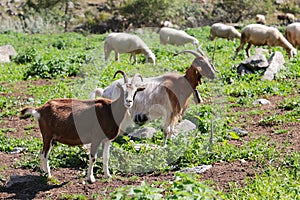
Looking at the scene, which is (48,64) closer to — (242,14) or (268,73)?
(268,73)

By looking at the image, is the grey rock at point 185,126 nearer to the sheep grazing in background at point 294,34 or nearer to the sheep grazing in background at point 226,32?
the sheep grazing in background at point 294,34

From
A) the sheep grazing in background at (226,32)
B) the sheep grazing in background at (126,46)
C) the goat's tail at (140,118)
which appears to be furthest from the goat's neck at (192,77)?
the sheep grazing in background at (226,32)

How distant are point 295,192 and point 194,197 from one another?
1.90m

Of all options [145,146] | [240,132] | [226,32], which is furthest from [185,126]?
[226,32]

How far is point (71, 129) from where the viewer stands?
7.21m

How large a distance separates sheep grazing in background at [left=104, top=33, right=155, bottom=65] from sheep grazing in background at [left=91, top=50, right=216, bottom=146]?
796cm

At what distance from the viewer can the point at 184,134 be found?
8867mm

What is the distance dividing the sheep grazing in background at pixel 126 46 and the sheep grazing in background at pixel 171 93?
26.1ft

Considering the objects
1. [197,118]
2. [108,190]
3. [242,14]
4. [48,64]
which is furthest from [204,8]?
[108,190]

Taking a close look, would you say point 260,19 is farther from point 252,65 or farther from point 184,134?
point 184,134

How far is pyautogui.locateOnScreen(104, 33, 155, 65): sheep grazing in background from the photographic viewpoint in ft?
57.4

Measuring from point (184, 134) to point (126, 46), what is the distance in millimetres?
9459

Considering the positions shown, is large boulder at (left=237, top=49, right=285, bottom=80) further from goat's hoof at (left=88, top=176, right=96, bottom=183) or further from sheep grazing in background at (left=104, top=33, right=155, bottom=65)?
goat's hoof at (left=88, top=176, right=96, bottom=183)

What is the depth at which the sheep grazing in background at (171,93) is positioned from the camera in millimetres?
9031
